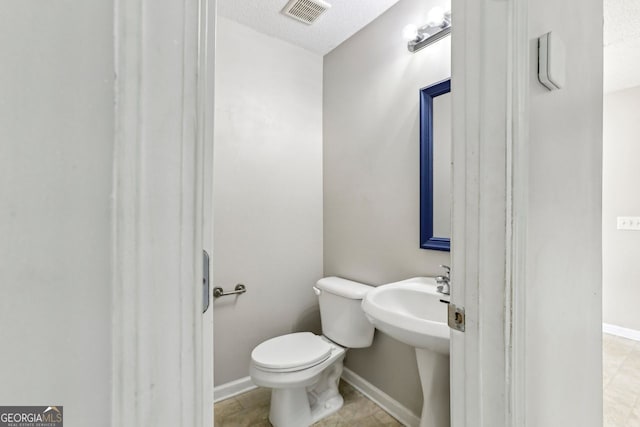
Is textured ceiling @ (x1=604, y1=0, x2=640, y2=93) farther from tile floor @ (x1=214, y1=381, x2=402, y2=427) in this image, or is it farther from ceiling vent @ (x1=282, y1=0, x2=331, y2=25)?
tile floor @ (x1=214, y1=381, x2=402, y2=427)

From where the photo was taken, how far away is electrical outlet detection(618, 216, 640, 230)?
8.42 feet

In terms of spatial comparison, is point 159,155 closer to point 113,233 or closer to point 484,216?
point 113,233

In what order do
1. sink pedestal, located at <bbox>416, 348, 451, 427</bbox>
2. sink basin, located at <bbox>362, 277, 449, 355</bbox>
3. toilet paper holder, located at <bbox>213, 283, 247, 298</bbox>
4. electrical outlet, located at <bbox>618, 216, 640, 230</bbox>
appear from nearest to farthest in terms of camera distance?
sink basin, located at <bbox>362, 277, 449, 355</bbox> < sink pedestal, located at <bbox>416, 348, 451, 427</bbox> < toilet paper holder, located at <bbox>213, 283, 247, 298</bbox> < electrical outlet, located at <bbox>618, 216, 640, 230</bbox>

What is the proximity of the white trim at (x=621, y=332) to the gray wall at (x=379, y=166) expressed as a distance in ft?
8.24

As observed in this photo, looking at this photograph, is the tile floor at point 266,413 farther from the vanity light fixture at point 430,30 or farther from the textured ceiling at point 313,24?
the textured ceiling at point 313,24

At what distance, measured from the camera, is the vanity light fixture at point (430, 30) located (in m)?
1.36

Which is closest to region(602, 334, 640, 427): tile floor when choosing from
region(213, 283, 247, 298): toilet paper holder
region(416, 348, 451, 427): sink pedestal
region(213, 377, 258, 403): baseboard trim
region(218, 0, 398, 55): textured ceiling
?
region(416, 348, 451, 427): sink pedestal

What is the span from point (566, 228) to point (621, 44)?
2059 mm

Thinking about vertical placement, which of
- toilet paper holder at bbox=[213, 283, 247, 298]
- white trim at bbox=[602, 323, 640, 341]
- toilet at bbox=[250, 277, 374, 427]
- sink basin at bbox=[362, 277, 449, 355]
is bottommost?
white trim at bbox=[602, 323, 640, 341]

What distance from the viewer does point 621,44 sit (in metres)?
1.91

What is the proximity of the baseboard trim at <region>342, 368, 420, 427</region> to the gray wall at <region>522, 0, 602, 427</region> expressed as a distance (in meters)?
0.78

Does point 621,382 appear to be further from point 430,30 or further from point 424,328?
point 430,30

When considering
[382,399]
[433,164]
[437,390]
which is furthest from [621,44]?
[382,399]

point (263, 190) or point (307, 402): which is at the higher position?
point (263, 190)
